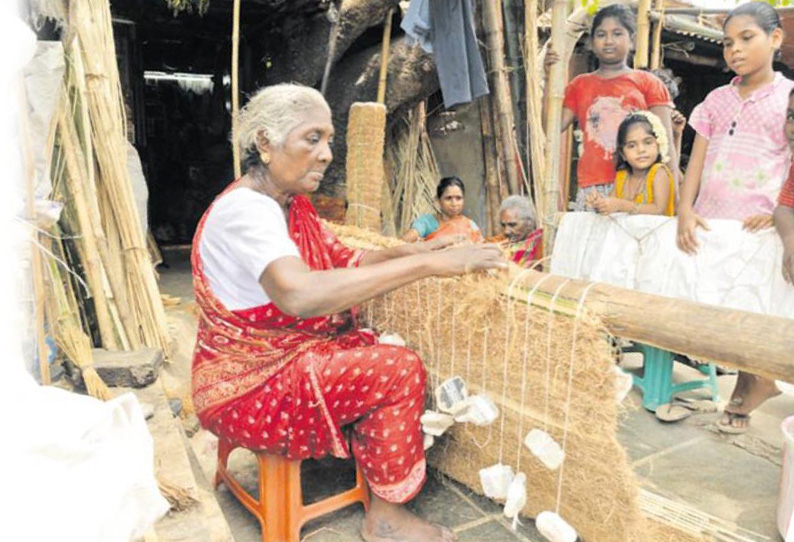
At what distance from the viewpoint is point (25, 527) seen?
736mm

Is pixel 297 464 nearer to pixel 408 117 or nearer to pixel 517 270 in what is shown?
pixel 517 270

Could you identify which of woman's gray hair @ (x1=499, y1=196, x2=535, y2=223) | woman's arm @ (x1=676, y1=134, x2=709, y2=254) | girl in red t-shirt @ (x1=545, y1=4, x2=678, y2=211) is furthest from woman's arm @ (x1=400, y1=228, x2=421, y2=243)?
woman's arm @ (x1=676, y1=134, x2=709, y2=254)

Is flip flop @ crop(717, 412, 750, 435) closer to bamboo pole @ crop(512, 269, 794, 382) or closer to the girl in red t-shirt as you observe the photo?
the girl in red t-shirt

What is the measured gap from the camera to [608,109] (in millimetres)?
3289

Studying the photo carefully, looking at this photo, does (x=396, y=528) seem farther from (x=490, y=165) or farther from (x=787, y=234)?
(x=490, y=165)

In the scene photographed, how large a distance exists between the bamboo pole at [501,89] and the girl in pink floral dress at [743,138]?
283cm

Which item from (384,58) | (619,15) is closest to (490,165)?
(384,58)

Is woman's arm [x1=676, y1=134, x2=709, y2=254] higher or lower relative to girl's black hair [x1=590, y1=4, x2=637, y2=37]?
lower

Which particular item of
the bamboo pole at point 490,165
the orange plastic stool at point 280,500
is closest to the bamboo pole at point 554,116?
the orange plastic stool at point 280,500

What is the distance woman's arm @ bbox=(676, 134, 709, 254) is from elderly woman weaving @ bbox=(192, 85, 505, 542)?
1.07m

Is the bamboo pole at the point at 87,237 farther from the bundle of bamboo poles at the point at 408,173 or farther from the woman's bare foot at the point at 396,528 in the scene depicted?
the bundle of bamboo poles at the point at 408,173

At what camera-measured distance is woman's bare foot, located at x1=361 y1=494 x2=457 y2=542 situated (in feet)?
6.48

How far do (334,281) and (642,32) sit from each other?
11.2 feet

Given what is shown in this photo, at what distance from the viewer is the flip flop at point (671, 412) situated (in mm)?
3048
